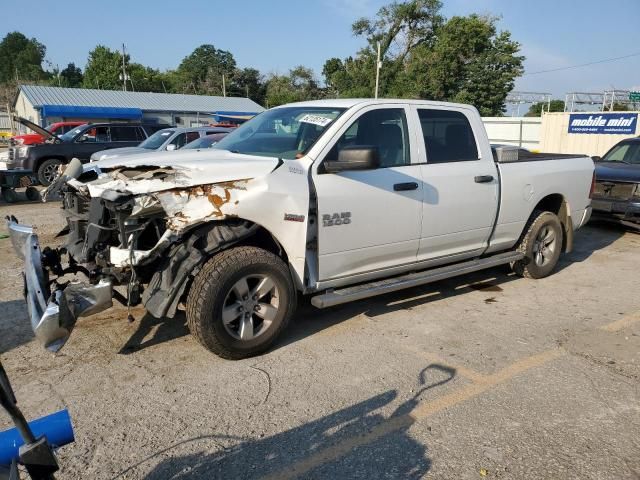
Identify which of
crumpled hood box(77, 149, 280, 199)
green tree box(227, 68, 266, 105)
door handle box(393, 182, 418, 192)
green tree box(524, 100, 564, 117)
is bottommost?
door handle box(393, 182, 418, 192)

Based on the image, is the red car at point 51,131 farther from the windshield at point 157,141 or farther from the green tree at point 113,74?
the green tree at point 113,74

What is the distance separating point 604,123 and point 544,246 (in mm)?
15631

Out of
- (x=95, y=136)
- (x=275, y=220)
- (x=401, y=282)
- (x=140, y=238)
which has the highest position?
(x=95, y=136)

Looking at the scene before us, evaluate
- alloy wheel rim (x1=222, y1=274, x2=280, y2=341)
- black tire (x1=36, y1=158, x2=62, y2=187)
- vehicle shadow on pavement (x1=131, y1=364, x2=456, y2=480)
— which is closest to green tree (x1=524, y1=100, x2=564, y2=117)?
black tire (x1=36, y1=158, x2=62, y2=187)

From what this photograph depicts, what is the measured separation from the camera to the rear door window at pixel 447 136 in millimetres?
4996

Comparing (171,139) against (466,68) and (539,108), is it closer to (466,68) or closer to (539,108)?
(466,68)

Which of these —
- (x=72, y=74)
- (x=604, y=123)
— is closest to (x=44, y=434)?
(x=604, y=123)

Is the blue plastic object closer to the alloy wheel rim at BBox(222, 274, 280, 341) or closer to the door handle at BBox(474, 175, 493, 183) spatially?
the alloy wheel rim at BBox(222, 274, 280, 341)

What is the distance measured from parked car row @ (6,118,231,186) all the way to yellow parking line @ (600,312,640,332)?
9.40 metres

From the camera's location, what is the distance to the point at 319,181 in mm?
4180

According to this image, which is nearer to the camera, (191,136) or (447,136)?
(447,136)

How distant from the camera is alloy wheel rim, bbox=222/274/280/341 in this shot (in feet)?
12.9

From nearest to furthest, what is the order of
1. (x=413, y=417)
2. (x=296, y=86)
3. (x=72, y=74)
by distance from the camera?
(x=413, y=417)
(x=296, y=86)
(x=72, y=74)

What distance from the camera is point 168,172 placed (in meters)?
3.78
